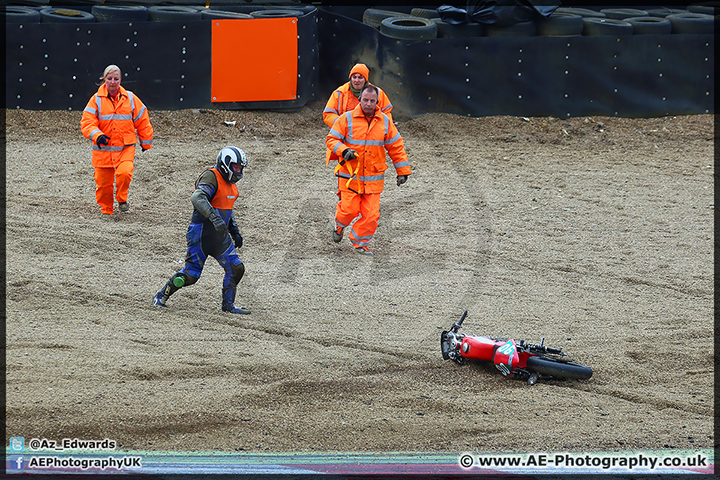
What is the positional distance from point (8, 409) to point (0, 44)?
9.52 meters

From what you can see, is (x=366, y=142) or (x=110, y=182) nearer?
(x=366, y=142)

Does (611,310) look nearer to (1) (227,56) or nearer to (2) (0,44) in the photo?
(1) (227,56)

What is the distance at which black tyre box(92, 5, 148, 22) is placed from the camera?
13.6m

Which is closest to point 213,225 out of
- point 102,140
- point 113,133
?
point 102,140

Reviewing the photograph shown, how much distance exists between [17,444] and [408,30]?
425 inches

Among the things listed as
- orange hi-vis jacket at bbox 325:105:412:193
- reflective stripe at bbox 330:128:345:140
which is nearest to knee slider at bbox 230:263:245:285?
orange hi-vis jacket at bbox 325:105:412:193

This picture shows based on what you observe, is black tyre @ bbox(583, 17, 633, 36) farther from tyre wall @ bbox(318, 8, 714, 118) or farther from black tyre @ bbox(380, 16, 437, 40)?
black tyre @ bbox(380, 16, 437, 40)

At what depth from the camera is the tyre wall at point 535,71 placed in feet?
46.6

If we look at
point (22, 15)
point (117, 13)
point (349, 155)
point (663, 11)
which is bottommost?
point (349, 155)

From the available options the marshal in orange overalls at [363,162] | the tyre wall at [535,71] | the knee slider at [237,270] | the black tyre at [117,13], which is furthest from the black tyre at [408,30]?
the knee slider at [237,270]

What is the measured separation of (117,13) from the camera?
535 inches

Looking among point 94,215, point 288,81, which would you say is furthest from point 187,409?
point 288,81

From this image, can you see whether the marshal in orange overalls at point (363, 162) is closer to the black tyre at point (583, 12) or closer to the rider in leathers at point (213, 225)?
the rider in leathers at point (213, 225)

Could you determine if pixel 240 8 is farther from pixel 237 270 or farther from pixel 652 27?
pixel 237 270
